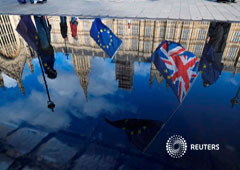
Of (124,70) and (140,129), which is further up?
(124,70)

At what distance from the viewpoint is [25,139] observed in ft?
21.5

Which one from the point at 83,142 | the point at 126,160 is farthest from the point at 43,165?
the point at 126,160

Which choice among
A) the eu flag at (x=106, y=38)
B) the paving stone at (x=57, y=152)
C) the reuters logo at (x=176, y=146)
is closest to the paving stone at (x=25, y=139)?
the paving stone at (x=57, y=152)

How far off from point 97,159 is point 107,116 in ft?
7.40

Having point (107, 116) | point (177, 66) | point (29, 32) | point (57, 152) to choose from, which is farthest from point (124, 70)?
point (29, 32)

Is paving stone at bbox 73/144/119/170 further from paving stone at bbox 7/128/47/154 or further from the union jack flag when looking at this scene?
the union jack flag

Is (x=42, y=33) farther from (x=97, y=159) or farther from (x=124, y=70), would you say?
(x=97, y=159)

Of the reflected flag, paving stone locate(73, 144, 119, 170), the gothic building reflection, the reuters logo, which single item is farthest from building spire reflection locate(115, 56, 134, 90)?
the reflected flag

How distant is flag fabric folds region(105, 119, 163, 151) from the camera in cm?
623

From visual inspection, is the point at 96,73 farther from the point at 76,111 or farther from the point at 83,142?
the point at 83,142

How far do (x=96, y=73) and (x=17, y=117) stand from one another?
5.65 m

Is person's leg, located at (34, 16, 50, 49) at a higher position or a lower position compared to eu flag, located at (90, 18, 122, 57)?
lower

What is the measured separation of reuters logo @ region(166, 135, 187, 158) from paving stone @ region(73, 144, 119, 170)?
80.5 inches

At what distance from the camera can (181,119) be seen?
760 centimetres
